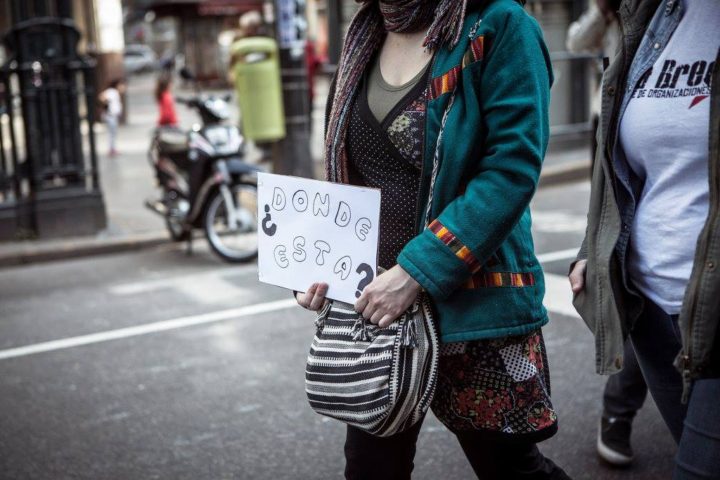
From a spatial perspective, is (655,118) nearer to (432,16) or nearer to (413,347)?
(432,16)

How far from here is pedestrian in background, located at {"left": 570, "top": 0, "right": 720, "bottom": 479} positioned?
211cm

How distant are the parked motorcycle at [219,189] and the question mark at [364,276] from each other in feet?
18.8

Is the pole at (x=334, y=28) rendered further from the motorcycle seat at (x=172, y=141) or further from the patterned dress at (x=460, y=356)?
the patterned dress at (x=460, y=356)

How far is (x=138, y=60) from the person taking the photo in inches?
2226

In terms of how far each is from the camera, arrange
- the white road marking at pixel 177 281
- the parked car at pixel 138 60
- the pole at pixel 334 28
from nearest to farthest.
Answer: the white road marking at pixel 177 281 → the pole at pixel 334 28 → the parked car at pixel 138 60

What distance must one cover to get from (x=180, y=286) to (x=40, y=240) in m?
2.40

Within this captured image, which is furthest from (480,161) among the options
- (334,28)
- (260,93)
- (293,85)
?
(334,28)

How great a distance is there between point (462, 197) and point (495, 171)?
A: 0.09m

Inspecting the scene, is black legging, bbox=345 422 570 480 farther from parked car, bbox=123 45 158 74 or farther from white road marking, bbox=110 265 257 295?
parked car, bbox=123 45 158 74

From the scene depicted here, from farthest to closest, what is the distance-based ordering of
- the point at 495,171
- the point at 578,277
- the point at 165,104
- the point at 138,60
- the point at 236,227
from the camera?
the point at 138,60, the point at 165,104, the point at 236,227, the point at 578,277, the point at 495,171

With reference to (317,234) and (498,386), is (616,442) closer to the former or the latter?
(498,386)

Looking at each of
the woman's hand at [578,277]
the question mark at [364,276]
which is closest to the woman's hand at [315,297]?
the question mark at [364,276]

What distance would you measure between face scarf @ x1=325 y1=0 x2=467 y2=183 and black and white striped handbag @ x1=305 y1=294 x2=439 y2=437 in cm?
41

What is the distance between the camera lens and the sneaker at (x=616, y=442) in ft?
12.6
